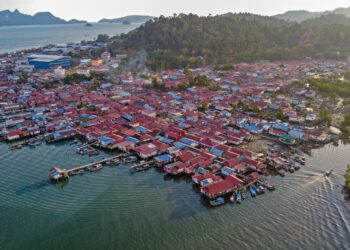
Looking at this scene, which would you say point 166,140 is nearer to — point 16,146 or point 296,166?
point 296,166

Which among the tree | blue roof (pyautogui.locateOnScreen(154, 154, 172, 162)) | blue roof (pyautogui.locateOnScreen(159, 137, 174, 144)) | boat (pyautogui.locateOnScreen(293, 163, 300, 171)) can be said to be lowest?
blue roof (pyautogui.locateOnScreen(154, 154, 172, 162))

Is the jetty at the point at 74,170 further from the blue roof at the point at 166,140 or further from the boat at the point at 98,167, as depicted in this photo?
the blue roof at the point at 166,140

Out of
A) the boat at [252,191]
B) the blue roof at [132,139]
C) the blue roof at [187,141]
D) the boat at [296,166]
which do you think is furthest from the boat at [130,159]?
the boat at [296,166]

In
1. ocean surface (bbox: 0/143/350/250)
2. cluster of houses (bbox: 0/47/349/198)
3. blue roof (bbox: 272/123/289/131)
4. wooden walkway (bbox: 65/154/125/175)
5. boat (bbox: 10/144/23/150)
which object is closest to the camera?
ocean surface (bbox: 0/143/350/250)

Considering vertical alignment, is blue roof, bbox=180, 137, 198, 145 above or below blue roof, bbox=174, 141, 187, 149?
above

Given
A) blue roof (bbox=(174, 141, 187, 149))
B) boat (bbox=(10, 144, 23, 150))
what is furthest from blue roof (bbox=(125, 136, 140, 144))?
boat (bbox=(10, 144, 23, 150))

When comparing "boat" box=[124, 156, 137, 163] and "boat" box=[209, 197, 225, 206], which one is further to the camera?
"boat" box=[124, 156, 137, 163]

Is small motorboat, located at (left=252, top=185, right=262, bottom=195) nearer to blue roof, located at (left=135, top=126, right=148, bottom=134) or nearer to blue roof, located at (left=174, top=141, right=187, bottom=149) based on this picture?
blue roof, located at (left=174, top=141, right=187, bottom=149)

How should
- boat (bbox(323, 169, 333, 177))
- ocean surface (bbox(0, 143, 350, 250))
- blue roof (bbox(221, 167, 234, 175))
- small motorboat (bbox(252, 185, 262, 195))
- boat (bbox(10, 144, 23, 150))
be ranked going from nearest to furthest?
ocean surface (bbox(0, 143, 350, 250)) < small motorboat (bbox(252, 185, 262, 195)) < blue roof (bbox(221, 167, 234, 175)) < boat (bbox(323, 169, 333, 177)) < boat (bbox(10, 144, 23, 150))

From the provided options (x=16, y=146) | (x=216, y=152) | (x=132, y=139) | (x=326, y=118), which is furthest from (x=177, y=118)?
(x=16, y=146)
